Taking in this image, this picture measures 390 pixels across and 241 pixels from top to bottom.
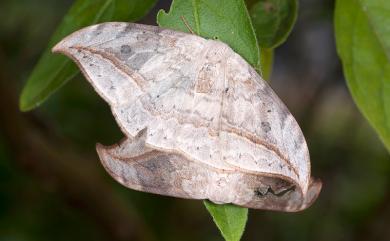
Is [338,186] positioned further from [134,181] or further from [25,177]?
[134,181]

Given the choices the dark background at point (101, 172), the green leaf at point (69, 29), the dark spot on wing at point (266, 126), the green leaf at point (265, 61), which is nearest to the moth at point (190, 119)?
the dark spot on wing at point (266, 126)

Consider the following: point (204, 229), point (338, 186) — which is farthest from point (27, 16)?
point (338, 186)

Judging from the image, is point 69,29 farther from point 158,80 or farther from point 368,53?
point 368,53

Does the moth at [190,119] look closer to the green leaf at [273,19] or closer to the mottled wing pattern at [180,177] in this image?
the mottled wing pattern at [180,177]

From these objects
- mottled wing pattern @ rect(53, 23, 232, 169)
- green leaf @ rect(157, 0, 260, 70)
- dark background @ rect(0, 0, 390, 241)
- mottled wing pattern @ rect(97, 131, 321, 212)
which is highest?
green leaf @ rect(157, 0, 260, 70)

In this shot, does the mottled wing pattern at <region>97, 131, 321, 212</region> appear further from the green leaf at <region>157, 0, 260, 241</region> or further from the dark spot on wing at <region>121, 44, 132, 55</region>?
the dark spot on wing at <region>121, 44, 132, 55</region>

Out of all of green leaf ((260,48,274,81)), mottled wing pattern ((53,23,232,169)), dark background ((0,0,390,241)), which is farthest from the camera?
dark background ((0,0,390,241))

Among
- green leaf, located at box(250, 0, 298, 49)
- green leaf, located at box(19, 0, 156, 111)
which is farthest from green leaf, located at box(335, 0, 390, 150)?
green leaf, located at box(19, 0, 156, 111)
